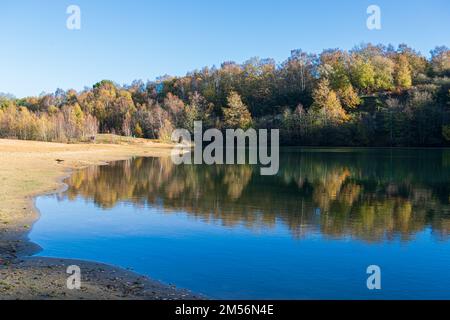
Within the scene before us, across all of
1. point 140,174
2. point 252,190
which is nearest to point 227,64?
point 140,174

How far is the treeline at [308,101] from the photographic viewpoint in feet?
360

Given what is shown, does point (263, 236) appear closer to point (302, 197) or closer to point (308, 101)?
point (302, 197)

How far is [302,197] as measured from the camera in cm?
2769

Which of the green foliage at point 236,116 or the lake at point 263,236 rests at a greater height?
the green foliage at point 236,116

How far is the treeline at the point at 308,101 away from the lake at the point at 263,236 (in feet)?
268

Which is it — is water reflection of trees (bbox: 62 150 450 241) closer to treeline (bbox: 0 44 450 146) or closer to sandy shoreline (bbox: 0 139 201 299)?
sandy shoreline (bbox: 0 139 201 299)

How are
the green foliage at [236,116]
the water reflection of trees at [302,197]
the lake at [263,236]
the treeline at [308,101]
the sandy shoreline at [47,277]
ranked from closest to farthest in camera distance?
1. the sandy shoreline at [47,277]
2. the lake at [263,236]
3. the water reflection of trees at [302,197]
4. the treeline at [308,101]
5. the green foliage at [236,116]

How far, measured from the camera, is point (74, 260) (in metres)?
13.2

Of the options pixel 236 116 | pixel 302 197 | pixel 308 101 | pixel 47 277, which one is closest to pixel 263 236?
pixel 47 277

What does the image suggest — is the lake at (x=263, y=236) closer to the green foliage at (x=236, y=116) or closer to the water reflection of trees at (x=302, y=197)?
the water reflection of trees at (x=302, y=197)

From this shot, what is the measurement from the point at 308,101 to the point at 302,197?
369 feet

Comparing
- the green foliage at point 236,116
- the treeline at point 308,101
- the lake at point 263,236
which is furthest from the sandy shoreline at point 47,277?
the green foliage at point 236,116

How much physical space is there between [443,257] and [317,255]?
4229mm
